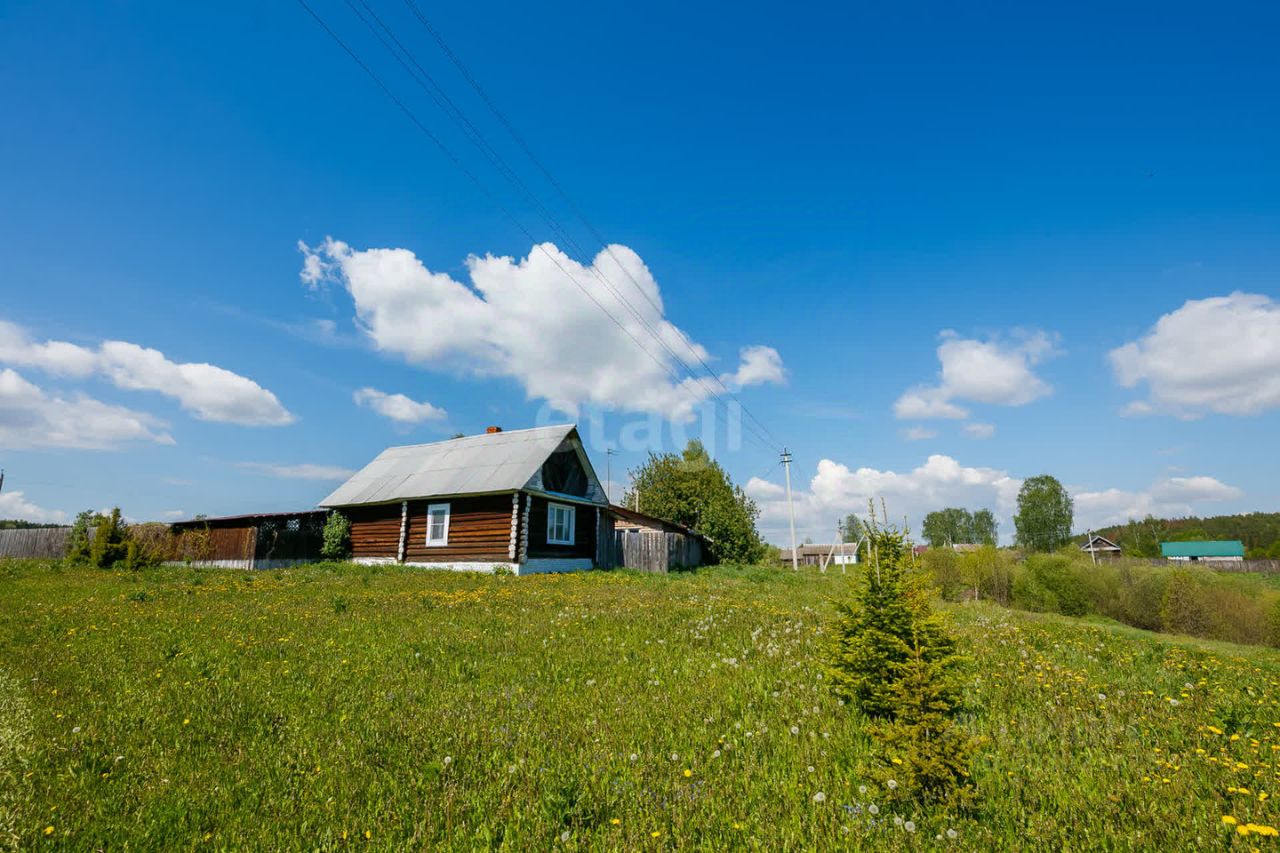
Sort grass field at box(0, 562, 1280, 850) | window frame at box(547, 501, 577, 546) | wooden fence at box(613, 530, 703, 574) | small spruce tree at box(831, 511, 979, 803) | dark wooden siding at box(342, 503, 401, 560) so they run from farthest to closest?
wooden fence at box(613, 530, 703, 574) < dark wooden siding at box(342, 503, 401, 560) < window frame at box(547, 501, 577, 546) < small spruce tree at box(831, 511, 979, 803) < grass field at box(0, 562, 1280, 850)

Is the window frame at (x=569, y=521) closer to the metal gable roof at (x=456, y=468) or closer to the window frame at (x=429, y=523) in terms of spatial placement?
the metal gable roof at (x=456, y=468)

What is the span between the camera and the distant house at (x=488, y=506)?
A: 2469 centimetres

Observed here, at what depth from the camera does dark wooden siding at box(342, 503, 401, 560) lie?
27797 mm

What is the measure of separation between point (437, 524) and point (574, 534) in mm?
6658

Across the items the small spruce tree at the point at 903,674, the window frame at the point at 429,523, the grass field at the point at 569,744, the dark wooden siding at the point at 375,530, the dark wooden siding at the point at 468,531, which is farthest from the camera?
the dark wooden siding at the point at 375,530

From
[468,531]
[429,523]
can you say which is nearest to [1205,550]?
[468,531]

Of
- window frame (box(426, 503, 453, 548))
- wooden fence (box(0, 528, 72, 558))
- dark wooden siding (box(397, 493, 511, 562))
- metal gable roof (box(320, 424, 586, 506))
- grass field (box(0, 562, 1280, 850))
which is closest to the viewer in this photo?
grass field (box(0, 562, 1280, 850))

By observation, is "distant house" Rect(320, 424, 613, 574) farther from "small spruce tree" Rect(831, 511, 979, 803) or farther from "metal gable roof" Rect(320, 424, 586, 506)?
"small spruce tree" Rect(831, 511, 979, 803)

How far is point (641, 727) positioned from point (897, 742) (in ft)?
7.21

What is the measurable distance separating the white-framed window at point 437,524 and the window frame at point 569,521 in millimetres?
4738

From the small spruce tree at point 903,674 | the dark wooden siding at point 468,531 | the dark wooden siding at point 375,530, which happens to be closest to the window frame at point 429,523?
the dark wooden siding at point 468,531

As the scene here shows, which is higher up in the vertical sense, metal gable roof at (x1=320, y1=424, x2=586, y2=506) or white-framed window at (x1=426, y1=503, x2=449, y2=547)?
metal gable roof at (x1=320, y1=424, x2=586, y2=506)

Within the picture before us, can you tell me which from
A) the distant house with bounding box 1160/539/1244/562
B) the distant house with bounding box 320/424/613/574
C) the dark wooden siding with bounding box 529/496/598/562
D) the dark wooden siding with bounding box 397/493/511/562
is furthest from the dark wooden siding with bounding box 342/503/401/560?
the distant house with bounding box 1160/539/1244/562

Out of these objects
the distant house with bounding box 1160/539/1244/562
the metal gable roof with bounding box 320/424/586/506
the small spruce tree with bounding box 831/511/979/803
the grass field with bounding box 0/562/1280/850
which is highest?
the metal gable roof with bounding box 320/424/586/506
